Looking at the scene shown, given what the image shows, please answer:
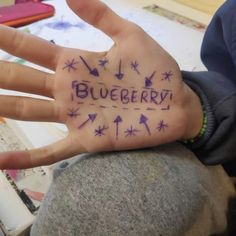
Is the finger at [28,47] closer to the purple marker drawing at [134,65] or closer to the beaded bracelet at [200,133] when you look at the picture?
the purple marker drawing at [134,65]

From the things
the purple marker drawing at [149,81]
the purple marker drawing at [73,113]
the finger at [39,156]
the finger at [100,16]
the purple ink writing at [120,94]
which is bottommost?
the finger at [39,156]

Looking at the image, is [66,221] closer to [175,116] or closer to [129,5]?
[175,116]

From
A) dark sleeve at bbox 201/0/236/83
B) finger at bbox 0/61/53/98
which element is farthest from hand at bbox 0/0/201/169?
dark sleeve at bbox 201/0/236/83

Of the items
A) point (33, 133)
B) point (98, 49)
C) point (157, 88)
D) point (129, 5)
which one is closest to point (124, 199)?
point (157, 88)

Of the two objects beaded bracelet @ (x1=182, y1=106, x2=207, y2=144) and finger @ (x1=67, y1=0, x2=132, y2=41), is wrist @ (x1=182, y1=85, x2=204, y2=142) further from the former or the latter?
finger @ (x1=67, y1=0, x2=132, y2=41)

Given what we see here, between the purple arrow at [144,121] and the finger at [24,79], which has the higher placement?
the finger at [24,79]

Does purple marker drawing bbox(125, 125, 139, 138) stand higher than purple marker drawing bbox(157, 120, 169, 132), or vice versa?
purple marker drawing bbox(157, 120, 169, 132)

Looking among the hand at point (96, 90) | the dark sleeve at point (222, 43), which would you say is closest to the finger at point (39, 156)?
the hand at point (96, 90)
